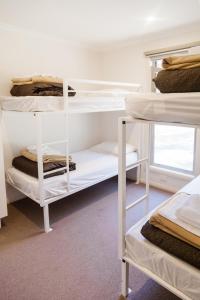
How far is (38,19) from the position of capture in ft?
8.58

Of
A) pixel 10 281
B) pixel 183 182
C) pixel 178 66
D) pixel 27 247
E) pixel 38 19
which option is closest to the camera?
pixel 178 66

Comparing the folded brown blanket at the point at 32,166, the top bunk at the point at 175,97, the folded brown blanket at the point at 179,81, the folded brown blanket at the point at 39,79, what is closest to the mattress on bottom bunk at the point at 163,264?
the top bunk at the point at 175,97

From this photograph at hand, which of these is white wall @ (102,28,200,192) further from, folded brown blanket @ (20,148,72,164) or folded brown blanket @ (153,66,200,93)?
folded brown blanket @ (153,66,200,93)

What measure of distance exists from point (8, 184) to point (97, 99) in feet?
5.67

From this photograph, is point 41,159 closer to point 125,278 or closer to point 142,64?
point 125,278

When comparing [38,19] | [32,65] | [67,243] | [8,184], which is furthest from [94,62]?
[67,243]

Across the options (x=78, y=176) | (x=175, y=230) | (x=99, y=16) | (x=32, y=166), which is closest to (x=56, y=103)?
(x=32, y=166)

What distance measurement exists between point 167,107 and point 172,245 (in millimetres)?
785

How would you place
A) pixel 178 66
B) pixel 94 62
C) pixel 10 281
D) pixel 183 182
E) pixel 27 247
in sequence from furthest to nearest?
pixel 94 62, pixel 183 182, pixel 27 247, pixel 10 281, pixel 178 66

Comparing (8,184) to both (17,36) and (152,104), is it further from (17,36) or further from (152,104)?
(152,104)

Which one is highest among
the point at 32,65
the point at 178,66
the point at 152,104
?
the point at 32,65

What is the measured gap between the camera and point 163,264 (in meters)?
1.30

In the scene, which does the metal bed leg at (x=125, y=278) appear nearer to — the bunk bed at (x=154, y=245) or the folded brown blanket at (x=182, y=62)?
the bunk bed at (x=154, y=245)

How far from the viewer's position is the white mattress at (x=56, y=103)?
7.42 ft
